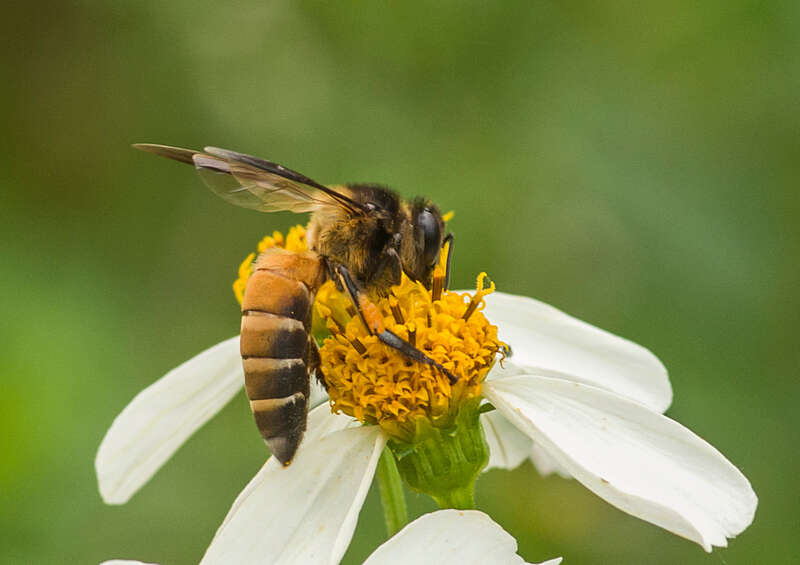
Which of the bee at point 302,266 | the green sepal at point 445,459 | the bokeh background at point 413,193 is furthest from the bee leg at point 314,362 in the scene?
the bokeh background at point 413,193

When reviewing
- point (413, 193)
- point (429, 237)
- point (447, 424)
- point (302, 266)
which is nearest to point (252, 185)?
point (302, 266)

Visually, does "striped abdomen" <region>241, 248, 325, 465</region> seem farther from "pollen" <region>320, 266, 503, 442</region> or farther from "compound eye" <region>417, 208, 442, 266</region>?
"compound eye" <region>417, 208, 442, 266</region>

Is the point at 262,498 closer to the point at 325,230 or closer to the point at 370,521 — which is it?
the point at 325,230

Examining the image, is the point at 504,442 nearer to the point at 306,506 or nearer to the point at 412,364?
the point at 412,364

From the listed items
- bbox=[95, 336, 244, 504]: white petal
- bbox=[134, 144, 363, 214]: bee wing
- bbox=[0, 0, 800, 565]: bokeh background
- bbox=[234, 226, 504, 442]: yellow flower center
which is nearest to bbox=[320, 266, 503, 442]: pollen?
bbox=[234, 226, 504, 442]: yellow flower center

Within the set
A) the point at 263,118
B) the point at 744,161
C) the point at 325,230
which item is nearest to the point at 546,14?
the point at 744,161

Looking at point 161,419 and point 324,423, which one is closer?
point 324,423
